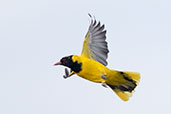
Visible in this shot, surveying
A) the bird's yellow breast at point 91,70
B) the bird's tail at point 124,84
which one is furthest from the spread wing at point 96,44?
the bird's yellow breast at point 91,70

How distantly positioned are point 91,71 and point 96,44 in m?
2.00

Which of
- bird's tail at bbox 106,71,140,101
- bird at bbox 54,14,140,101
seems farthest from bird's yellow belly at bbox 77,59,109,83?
bird's tail at bbox 106,71,140,101

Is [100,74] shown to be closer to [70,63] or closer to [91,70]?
[91,70]

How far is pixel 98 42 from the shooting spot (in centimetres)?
1275

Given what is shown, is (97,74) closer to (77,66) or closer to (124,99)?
(77,66)

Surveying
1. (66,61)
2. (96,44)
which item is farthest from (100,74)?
(96,44)

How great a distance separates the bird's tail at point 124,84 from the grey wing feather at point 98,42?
0.99m

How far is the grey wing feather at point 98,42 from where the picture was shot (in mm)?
12555

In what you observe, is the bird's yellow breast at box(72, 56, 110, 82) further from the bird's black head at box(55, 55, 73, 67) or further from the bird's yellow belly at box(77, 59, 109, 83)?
the bird's black head at box(55, 55, 73, 67)

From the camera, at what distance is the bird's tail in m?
11.4

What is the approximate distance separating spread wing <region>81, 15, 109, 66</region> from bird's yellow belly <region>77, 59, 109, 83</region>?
1.38 metres

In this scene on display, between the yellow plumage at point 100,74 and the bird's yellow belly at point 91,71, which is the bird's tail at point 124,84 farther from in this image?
the bird's yellow belly at point 91,71

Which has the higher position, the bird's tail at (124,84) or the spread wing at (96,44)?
the spread wing at (96,44)

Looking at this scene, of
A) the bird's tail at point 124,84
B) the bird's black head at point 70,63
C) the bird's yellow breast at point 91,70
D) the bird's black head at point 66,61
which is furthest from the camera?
the bird's tail at point 124,84
